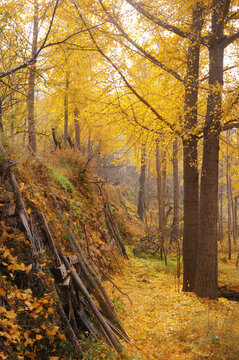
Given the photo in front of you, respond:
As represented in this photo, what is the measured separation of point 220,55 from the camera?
274 inches

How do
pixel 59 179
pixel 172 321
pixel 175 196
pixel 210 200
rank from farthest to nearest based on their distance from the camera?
pixel 175 196
pixel 59 179
pixel 210 200
pixel 172 321

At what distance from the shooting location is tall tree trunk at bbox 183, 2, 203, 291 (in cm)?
716

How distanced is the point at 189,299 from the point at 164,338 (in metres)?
2.21

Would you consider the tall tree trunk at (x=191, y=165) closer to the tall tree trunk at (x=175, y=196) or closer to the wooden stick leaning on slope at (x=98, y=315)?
the tall tree trunk at (x=175, y=196)

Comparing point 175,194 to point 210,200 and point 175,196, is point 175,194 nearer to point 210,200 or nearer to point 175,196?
point 175,196

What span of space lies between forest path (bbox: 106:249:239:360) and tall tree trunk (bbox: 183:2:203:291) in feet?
3.05

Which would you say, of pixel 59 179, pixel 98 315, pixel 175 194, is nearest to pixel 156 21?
pixel 59 179

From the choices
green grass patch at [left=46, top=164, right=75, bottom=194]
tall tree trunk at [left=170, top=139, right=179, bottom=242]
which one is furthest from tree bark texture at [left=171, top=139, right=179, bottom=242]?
green grass patch at [left=46, top=164, right=75, bottom=194]

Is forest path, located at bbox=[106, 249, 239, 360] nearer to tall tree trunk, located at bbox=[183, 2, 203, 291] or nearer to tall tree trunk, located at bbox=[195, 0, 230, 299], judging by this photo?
tall tree trunk, located at bbox=[195, 0, 230, 299]

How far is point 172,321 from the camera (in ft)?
18.8

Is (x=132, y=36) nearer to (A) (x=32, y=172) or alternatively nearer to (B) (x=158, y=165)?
(A) (x=32, y=172)

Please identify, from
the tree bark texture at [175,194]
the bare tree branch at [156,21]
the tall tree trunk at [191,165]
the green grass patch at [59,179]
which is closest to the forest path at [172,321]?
the tall tree trunk at [191,165]

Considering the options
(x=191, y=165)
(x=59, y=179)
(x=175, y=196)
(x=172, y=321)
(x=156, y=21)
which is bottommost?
(x=172, y=321)

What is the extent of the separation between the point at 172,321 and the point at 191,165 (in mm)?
3826
